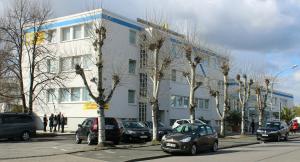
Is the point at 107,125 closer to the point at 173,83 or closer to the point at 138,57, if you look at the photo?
the point at 138,57

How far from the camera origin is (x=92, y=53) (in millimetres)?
41094

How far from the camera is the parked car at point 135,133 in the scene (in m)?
27.2

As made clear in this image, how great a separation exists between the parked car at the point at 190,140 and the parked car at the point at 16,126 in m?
11.3

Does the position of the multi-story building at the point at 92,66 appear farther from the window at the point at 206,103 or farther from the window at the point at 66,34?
the window at the point at 206,103

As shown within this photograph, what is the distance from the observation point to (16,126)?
2809 cm

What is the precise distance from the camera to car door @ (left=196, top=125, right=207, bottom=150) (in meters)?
21.3

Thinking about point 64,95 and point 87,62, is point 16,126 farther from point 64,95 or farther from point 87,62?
point 64,95

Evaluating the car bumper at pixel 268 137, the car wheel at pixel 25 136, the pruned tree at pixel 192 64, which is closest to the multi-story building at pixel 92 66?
the pruned tree at pixel 192 64

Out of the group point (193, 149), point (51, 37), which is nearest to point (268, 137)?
point (193, 149)

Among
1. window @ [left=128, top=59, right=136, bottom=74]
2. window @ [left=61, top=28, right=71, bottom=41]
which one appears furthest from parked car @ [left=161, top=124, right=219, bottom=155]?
window @ [left=61, top=28, right=71, bottom=41]

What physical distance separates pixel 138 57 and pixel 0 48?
14128 mm

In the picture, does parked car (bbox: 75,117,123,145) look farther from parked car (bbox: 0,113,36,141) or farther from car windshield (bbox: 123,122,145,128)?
parked car (bbox: 0,113,36,141)

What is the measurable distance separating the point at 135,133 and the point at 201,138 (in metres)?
6.63

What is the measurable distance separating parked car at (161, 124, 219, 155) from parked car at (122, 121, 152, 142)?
213 inches
